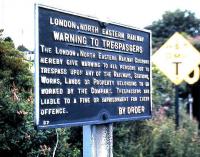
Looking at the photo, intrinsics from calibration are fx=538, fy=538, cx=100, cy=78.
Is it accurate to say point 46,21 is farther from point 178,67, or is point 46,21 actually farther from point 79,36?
point 178,67

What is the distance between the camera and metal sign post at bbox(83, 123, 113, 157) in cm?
661

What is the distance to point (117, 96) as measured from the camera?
675 cm

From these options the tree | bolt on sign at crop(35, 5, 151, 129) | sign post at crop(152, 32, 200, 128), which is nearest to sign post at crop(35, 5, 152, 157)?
bolt on sign at crop(35, 5, 151, 129)

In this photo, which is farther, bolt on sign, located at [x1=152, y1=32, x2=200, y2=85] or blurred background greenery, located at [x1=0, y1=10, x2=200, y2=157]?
bolt on sign, located at [x1=152, y1=32, x2=200, y2=85]

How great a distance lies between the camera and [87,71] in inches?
243

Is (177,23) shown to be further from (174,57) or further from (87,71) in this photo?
(87,71)

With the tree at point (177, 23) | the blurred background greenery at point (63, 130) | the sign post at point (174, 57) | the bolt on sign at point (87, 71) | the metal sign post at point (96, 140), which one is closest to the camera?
the bolt on sign at point (87, 71)

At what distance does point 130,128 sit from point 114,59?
334cm

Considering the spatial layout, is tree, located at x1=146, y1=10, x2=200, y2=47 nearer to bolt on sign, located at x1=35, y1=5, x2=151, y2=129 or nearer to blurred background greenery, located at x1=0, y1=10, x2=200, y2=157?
blurred background greenery, located at x1=0, y1=10, x2=200, y2=157

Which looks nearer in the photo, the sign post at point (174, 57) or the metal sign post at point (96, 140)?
the metal sign post at point (96, 140)

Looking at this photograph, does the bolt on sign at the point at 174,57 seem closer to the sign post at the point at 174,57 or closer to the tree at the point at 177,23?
the sign post at the point at 174,57

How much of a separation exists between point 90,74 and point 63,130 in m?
1.57

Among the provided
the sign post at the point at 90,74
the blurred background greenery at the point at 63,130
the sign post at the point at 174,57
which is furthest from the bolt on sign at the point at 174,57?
the sign post at the point at 90,74

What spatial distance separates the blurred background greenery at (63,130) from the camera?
684 cm
